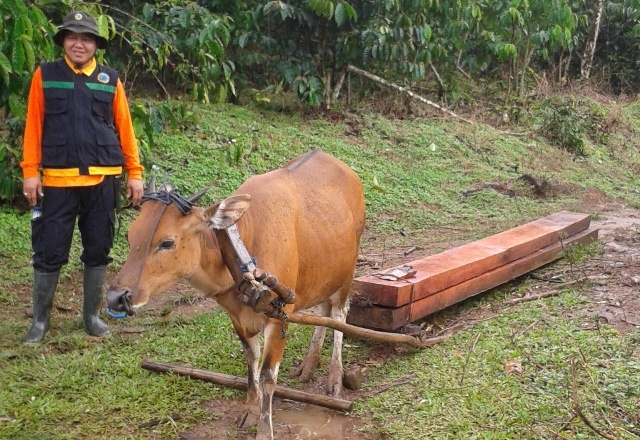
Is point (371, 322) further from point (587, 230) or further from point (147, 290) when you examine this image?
point (587, 230)

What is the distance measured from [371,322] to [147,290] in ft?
6.60

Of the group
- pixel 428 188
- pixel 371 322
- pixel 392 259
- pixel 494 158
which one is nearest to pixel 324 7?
pixel 428 188

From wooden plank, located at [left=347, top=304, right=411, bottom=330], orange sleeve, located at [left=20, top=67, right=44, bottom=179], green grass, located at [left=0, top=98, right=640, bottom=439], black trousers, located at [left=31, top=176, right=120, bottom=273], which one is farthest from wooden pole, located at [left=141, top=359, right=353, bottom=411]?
orange sleeve, located at [left=20, top=67, right=44, bottom=179]

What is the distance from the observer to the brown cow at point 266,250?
3.47 m

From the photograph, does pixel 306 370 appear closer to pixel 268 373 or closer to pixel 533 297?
pixel 268 373

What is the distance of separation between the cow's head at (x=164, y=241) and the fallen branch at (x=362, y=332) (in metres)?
0.58

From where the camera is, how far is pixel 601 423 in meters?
3.72

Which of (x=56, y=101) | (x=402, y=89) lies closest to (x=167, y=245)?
(x=56, y=101)

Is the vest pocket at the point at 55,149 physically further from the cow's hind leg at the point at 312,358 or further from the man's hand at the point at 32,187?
the cow's hind leg at the point at 312,358

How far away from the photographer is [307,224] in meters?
4.30

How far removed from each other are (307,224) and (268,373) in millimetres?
916

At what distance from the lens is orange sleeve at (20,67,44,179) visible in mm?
4809

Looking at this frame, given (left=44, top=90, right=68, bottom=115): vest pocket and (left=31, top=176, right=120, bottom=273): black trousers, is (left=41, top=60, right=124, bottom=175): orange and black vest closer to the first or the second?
(left=44, top=90, right=68, bottom=115): vest pocket

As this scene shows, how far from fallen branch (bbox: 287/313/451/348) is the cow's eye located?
0.71m
